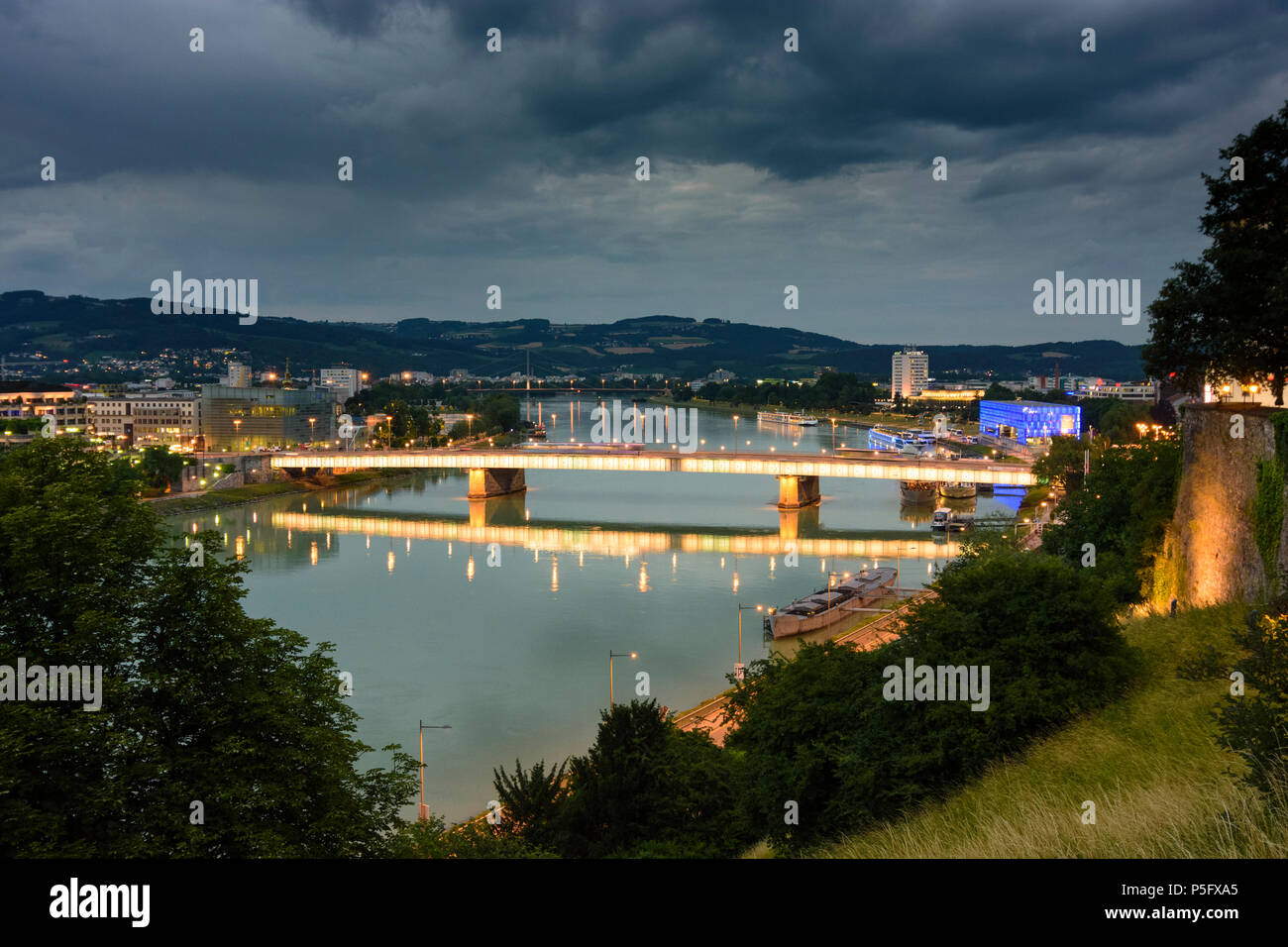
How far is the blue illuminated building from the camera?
66250 mm

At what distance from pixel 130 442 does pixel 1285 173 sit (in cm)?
6666

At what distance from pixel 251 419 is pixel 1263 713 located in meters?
63.6

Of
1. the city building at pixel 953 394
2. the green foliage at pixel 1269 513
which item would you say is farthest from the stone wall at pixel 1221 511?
the city building at pixel 953 394

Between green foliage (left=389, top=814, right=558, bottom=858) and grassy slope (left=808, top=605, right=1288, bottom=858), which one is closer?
grassy slope (left=808, top=605, right=1288, bottom=858)

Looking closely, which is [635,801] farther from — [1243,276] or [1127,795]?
[1243,276]

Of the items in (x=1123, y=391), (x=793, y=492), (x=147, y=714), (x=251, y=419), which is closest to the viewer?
(x=147, y=714)

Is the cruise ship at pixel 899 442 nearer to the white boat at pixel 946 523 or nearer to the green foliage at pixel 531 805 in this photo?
the white boat at pixel 946 523

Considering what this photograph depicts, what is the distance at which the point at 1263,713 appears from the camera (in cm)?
464

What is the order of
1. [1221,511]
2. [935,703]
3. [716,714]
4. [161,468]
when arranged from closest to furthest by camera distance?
1. [935,703]
2. [1221,511]
3. [716,714]
4. [161,468]

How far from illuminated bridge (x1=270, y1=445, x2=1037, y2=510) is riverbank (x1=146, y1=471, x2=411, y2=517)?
107 cm

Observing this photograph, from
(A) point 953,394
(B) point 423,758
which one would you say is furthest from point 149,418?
(A) point 953,394

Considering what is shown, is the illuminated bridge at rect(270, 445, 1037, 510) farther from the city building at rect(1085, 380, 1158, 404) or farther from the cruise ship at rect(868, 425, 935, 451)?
the city building at rect(1085, 380, 1158, 404)

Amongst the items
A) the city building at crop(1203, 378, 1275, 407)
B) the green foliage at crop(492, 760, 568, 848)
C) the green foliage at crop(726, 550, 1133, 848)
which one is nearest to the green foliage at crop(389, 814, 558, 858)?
the green foliage at crop(492, 760, 568, 848)

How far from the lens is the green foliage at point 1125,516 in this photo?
1560 centimetres
